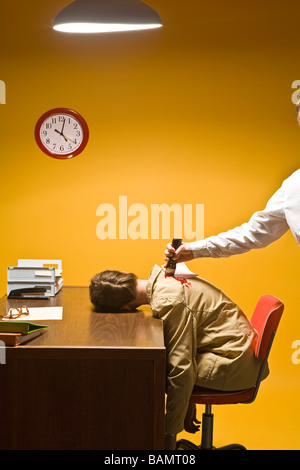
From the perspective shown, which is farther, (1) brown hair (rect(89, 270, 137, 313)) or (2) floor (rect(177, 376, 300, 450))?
(2) floor (rect(177, 376, 300, 450))

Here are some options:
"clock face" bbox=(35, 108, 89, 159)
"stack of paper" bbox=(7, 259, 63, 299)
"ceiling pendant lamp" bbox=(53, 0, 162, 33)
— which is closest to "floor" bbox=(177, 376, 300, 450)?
"stack of paper" bbox=(7, 259, 63, 299)

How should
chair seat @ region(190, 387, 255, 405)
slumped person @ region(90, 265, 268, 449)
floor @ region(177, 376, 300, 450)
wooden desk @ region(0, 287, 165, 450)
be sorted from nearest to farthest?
wooden desk @ region(0, 287, 165, 450) < slumped person @ region(90, 265, 268, 449) < chair seat @ region(190, 387, 255, 405) < floor @ region(177, 376, 300, 450)

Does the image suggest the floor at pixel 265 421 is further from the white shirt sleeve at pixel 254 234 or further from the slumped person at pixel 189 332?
the white shirt sleeve at pixel 254 234

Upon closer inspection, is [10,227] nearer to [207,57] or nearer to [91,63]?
[91,63]

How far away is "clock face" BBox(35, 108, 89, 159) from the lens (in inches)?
156

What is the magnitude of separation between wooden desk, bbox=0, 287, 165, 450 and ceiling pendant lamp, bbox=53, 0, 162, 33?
139 centimetres

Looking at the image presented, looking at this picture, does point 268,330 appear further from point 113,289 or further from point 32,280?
point 32,280

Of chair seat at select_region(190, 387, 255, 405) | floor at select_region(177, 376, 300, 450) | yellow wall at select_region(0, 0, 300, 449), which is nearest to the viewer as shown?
chair seat at select_region(190, 387, 255, 405)

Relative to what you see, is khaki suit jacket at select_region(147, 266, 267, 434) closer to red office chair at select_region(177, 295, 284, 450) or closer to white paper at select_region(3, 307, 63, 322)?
red office chair at select_region(177, 295, 284, 450)

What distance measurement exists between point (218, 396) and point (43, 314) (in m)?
0.85

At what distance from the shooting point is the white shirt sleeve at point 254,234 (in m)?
2.64

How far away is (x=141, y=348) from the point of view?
6.51 feet

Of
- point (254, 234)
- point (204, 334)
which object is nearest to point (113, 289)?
point (204, 334)

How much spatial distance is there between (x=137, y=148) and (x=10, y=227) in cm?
103
